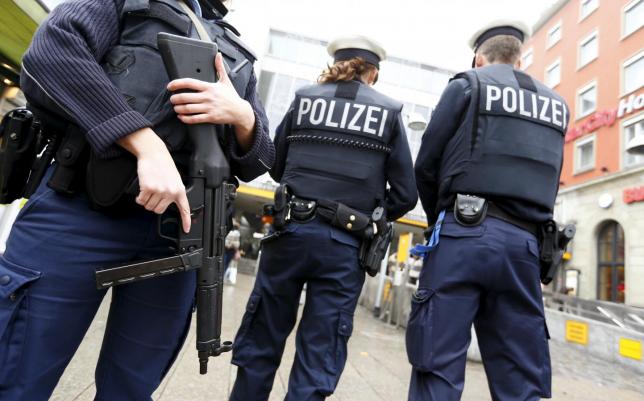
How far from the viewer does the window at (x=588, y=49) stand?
1773 centimetres

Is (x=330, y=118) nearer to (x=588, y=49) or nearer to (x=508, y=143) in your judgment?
(x=508, y=143)

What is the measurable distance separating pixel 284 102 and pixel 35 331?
19.9 metres

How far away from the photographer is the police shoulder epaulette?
1.41 m

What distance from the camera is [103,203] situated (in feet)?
3.35

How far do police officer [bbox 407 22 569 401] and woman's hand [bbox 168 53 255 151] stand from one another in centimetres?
112

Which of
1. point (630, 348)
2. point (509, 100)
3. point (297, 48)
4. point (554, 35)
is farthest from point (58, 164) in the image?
point (554, 35)

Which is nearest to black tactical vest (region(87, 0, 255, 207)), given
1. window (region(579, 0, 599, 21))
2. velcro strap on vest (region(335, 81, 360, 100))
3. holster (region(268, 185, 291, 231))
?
holster (region(268, 185, 291, 231))

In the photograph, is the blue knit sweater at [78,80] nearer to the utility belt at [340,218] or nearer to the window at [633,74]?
the utility belt at [340,218]

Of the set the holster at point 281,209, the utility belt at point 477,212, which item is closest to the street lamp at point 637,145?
the utility belt at point 477,212

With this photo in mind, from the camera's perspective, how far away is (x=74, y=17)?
991 millimetres

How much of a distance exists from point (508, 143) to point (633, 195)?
1569cm

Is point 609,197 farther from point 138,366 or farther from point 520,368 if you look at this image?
point 138,366

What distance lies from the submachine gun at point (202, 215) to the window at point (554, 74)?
2274 centimetres

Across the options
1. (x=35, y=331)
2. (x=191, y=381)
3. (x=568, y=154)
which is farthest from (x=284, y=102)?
(x=35, y=331)
